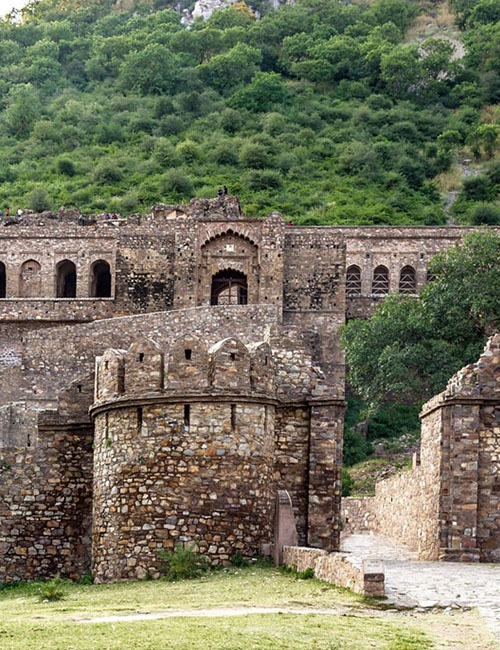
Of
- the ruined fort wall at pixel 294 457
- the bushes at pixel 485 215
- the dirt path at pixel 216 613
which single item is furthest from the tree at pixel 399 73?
the dirt path at pixel 216 613

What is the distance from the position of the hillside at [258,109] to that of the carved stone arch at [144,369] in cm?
6030

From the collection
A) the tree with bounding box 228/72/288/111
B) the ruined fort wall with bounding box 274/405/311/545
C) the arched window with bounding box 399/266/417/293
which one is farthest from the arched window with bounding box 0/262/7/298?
the tree with bounding box 228/72/288/111

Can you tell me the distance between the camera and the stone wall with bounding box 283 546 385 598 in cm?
1866

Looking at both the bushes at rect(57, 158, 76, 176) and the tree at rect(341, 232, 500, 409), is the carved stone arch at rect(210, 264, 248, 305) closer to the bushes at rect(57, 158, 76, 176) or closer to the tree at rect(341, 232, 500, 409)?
the tree at rect(341, 232, 500, 409)

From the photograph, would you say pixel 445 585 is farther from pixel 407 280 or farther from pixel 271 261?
pixel 407 280

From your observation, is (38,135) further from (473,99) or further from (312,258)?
(312,258)

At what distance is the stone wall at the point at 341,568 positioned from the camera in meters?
18.7

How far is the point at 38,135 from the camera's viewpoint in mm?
116000

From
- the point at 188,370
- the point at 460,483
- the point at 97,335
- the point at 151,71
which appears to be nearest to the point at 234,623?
the point at 188,370

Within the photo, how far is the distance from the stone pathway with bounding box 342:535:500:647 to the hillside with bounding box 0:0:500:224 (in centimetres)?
5987

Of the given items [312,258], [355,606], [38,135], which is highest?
[38,135]

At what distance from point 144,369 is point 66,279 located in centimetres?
4214

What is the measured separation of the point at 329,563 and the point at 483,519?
5.64 m

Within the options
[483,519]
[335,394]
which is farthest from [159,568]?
[483,519]
